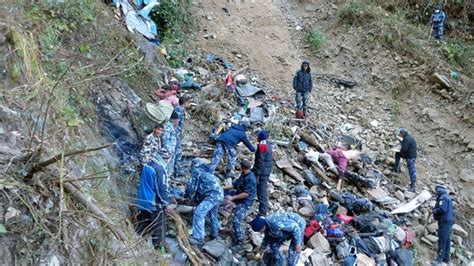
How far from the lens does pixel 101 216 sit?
440 cm

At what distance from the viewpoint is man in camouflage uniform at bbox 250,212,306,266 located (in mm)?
6219

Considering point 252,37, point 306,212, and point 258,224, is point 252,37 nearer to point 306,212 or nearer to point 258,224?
point 306,212

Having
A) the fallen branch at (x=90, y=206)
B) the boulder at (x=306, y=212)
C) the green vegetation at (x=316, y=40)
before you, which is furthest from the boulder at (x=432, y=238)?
the fallen branch at (x=90, y=206)

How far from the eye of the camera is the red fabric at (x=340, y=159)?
9.16m

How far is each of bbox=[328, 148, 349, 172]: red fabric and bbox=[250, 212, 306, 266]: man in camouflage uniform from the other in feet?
9.81

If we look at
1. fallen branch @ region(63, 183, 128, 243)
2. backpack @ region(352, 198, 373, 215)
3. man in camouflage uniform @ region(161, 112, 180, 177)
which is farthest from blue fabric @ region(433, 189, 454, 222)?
fallen branch @ region(63, 183, 128, 243)

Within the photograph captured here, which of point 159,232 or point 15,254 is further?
point 159,232

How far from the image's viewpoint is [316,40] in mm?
12883

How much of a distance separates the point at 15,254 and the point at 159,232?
7.27ft

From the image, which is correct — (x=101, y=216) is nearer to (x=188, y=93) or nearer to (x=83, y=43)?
(x=83, y=43)

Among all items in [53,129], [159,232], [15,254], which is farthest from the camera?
[159,232]

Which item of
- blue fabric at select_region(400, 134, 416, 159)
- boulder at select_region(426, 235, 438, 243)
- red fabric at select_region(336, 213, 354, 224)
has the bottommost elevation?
boulder at select_region(426, 235, 438, 243)

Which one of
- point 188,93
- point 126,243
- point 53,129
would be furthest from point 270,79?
point 126,243

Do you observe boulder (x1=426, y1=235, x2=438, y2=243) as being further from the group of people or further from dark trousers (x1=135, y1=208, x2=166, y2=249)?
dark trousers (x1=135, y1=208, x2=166, y2=249)
